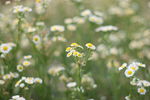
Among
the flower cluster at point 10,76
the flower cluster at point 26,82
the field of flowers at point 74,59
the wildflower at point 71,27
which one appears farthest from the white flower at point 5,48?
the wildflower at point 71,27

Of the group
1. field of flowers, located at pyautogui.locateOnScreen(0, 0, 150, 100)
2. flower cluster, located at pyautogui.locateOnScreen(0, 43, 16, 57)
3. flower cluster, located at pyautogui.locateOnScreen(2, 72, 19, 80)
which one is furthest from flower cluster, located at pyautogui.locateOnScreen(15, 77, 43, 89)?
flower cluster, located at pyautogui.locateOnScreen(0, 43, 16, 57)

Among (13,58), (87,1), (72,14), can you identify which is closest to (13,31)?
(13,58)

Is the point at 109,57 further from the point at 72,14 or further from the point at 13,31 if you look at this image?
the point at 72,14

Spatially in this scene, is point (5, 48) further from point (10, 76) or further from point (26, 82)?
point (26, 82)

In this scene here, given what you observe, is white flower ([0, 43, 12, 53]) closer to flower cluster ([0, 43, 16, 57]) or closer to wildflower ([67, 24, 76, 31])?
flower cluster ([0, 43, 16, 57])

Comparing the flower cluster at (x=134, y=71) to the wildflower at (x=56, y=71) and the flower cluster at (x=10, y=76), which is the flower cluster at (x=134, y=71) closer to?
the wildflower at (x=56, y=71)

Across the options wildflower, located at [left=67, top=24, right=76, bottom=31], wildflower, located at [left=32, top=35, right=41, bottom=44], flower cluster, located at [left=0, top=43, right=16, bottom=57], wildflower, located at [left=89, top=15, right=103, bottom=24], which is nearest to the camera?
flower cluster, located at [left=0, top=43, right=16, bottom=57]

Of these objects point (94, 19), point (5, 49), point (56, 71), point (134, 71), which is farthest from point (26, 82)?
point (94, 19)

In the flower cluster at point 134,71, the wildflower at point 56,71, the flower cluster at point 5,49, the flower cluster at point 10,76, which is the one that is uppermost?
the flower cluster at point 5,49

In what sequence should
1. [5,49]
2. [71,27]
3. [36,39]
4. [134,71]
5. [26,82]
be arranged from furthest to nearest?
[71,27], [36,39], [5,49], [26,82], [134,71]
